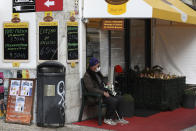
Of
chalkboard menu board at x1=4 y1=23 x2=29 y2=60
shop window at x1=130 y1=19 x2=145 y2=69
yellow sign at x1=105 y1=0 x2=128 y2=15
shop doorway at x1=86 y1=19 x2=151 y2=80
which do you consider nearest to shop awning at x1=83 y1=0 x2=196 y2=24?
yellow sign at x1=105 y1=0 x2=128 y2=15

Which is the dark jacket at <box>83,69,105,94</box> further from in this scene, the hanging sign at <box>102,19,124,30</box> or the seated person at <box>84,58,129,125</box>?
the hanging sign at <box>102,19,124,30</box>

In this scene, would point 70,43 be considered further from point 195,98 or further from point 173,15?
point 195,98

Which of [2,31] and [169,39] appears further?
[169,39]

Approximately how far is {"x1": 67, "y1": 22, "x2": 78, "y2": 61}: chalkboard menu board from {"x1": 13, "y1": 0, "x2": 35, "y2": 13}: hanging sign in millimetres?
923

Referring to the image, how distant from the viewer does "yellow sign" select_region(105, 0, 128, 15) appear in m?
8.17

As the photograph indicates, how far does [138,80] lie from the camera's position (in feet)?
33.7

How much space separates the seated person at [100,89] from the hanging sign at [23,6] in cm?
181

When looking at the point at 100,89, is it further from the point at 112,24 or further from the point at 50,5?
the point at 50,5

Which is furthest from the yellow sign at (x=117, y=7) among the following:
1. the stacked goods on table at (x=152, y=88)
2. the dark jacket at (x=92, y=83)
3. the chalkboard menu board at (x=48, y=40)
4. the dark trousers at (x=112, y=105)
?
the stacked goods on table at (x=152, y=88)

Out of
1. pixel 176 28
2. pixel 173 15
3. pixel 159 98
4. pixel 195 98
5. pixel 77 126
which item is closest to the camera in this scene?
pixel 77 126

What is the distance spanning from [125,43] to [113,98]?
131 inches

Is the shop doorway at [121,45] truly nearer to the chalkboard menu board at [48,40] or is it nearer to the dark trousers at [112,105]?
the chalkboard menu board at [48,40]

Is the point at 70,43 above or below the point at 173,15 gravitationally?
below

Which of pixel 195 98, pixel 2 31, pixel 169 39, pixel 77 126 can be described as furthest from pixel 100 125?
pixel 169 39
